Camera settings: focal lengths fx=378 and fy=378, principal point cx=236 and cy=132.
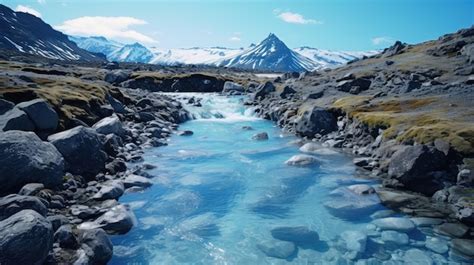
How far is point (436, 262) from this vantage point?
51.8ft

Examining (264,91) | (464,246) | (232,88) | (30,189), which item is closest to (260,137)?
(464,246)

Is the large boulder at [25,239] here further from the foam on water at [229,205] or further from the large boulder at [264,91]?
the large boulder at [264,91]

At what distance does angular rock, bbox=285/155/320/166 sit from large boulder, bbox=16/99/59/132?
1827cm

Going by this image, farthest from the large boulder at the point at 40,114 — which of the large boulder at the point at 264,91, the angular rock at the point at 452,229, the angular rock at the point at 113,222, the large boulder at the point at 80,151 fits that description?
the large boulder at the point at 264,91

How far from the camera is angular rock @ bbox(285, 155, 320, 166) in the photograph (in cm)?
3075

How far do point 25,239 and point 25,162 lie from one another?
7443 millimetres

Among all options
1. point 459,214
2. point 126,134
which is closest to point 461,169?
point 459,214

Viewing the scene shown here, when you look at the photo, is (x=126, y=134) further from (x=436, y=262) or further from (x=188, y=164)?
(x=436, y=262)

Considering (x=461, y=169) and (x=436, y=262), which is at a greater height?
(x=461, y=169)

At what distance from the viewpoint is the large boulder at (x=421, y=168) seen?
2281cm

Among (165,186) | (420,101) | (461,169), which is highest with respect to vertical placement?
(420,101)

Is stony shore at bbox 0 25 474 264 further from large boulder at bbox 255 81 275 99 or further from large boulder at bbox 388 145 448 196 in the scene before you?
large boulder at bbox 255 81 275 99

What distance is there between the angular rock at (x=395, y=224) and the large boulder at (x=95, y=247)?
13.0 metres

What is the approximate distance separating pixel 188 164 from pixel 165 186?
636cm
